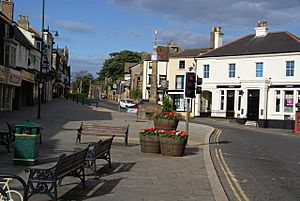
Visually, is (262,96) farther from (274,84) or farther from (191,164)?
(191,164)

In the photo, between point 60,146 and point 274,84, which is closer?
point 60,146

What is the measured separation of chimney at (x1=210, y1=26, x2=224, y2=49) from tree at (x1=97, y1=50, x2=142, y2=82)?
198ft

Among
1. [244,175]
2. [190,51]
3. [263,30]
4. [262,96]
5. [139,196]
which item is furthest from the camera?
[190,51]

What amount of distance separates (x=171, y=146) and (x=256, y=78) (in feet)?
112

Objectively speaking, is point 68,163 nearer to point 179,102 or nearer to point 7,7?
point 7,7

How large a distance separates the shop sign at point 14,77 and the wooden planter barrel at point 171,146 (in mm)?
22883

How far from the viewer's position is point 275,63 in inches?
1779

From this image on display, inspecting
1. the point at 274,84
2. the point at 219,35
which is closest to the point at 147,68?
the point at 219,35

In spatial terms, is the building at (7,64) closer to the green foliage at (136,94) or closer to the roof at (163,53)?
the roof at (163,53)

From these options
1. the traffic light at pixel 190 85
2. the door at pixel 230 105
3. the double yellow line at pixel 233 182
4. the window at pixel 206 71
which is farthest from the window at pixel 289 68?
the double yellow line at pixel 233 182

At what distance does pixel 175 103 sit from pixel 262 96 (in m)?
18.2

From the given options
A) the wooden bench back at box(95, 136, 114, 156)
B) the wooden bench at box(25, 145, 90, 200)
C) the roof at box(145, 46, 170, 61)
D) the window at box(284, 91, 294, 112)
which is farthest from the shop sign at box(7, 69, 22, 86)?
the roof at box(145, 46, 170, 61)

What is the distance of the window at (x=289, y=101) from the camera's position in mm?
43669

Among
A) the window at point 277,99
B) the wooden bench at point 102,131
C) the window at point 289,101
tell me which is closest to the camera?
the wooden bench at point 102,131
